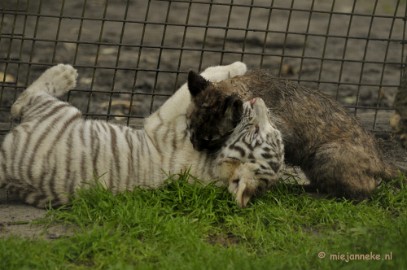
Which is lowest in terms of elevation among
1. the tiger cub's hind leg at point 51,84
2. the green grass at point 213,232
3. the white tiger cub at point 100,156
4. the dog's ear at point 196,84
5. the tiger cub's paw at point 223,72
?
the green grass at point 213,232

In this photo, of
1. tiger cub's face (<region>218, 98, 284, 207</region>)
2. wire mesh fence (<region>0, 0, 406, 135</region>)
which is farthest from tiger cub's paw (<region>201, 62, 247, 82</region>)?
Result: wire mesh fence (<region>0, 0, 406, 135</region>)

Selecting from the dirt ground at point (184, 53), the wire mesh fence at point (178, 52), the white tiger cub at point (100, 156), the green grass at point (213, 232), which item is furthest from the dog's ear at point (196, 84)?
the wire mesh fence at point (178, 52)

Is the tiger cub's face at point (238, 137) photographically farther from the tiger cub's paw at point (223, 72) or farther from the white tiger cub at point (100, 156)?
the tiger cub's paw at point (223, 72)

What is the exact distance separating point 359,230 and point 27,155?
2.51 m

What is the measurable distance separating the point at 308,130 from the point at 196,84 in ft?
3.34

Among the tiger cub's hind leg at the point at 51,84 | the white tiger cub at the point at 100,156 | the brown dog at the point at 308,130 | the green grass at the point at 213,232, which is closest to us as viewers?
the green grass at the point at 213,232

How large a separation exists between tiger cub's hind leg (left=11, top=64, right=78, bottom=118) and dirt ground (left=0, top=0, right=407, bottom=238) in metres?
0.50

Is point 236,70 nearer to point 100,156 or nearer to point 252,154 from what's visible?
point 252,154

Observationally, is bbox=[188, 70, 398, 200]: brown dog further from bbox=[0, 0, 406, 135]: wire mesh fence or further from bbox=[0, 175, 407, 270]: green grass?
bbox=[0, 0, 406, 135]: wire mesh fence

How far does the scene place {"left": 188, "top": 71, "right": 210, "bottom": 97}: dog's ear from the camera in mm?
6452

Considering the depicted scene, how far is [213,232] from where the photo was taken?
600cm

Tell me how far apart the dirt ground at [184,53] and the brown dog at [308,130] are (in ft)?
2.84

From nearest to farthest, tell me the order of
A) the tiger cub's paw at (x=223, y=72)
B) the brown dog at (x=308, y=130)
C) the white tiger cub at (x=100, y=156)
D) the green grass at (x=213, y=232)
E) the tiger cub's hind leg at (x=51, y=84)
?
the green grass at (x=213, y=232), the white tiger cub at (x=100, y=156), the brown dog at (x=308, y=130), the tiger cub's hind leg at (x=51, y=84), the tiger cub's paw at (x=223, y=72)

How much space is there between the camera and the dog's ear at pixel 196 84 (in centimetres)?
645
